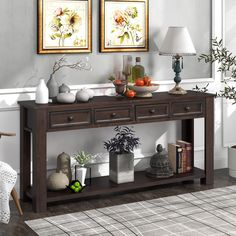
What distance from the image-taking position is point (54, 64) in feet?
16.2

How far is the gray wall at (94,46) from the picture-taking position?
15.5 feet

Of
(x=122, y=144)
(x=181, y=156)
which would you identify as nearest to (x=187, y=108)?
(x=181, y=156)

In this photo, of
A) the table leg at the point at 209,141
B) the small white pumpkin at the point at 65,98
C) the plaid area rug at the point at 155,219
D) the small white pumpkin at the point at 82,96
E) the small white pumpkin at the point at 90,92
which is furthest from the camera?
the table leg at the point at 209,141

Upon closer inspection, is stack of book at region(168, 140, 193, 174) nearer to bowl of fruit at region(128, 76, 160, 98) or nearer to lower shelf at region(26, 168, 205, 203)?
lower shelf at region(26, 168, 205, 203)

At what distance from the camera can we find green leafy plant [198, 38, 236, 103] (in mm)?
5496

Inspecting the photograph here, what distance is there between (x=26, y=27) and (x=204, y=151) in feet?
6.13

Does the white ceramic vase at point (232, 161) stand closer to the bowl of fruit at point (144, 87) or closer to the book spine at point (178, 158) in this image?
the book spine at point (178, 158)

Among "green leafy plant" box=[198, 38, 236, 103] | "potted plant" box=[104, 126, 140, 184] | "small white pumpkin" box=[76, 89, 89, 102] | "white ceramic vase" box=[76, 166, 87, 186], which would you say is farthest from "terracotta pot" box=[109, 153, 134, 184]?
"green leafy plant" box=[198, 38, 236, 103]

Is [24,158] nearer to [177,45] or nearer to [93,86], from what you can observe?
[93,86]

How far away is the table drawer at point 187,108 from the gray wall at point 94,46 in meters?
0.48

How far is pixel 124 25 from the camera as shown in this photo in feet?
17.0

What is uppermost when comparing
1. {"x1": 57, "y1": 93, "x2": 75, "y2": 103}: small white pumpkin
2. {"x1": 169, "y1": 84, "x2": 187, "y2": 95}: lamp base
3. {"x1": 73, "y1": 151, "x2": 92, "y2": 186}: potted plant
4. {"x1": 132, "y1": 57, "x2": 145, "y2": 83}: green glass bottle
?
{"x1": 132, "y1": 57, "x2": 145, "y2": 83}: green glass bottle

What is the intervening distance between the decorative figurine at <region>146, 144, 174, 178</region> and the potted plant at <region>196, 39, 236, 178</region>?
701 mm

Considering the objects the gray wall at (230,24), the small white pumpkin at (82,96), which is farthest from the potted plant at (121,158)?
the gray wall at (230,24)
